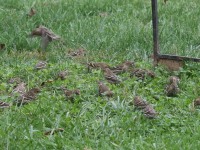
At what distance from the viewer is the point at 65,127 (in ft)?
11.6

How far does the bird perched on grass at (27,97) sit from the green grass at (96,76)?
60mm

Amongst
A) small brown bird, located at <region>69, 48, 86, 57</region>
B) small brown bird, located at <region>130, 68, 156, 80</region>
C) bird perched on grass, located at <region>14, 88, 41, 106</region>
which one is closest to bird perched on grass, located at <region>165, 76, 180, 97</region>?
small brown bird, located at <region>130, 68, 156, 80</region>

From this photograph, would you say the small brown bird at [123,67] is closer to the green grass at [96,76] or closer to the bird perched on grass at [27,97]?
the green grass at [96,76]

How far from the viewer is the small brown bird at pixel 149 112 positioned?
3735mm

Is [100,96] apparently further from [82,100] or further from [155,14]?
[155,14]

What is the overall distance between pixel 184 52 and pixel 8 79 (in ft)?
5.51

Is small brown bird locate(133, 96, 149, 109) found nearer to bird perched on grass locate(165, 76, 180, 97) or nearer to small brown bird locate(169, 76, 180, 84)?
bird perched on grass locate(165, 76, 180, 97)

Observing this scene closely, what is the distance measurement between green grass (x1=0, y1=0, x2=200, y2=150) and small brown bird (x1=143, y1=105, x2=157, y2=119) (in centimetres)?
4

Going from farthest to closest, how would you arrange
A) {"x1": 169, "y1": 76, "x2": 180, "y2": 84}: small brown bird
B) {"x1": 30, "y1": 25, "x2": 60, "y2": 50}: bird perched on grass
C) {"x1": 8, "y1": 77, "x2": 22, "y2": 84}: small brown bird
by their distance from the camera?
{"x1": 30, "y1": 25, "x2": 60, "y2": 50}: bird perched on grass, {"x1": 8, "y1": 77, "x2": 22, "y2": 84}: small brown bird, {"x1": 169, "y1": 76, "x2": 180, "y2": 84}: small brown bird

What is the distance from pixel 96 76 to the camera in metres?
4.66

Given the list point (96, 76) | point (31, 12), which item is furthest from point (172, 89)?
point (31, 12)

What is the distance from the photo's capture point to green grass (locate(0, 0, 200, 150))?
11.1 feet

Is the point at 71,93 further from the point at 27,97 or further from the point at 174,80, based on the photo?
the point at 174,80

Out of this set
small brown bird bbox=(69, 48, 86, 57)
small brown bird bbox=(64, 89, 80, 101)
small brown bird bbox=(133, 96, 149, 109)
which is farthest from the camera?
small brown bird bbox=(69, 48, 86, 57)
